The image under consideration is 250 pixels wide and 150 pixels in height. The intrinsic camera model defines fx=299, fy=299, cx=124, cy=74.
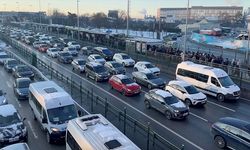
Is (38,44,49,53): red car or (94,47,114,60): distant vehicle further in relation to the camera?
Result: (38,44,49,53): red car

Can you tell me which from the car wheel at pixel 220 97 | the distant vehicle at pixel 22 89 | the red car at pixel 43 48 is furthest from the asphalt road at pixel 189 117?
the red car at pixel 43 48

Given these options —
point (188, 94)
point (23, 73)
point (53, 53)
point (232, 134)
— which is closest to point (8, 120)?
point (232, 134)

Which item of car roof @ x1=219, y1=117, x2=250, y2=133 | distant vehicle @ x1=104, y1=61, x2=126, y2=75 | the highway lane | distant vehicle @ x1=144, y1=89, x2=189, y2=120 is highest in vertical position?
distant vehicle @ x1=104, y1=61, x2=126, y2=75

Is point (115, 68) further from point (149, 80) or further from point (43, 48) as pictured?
point (43, 48)

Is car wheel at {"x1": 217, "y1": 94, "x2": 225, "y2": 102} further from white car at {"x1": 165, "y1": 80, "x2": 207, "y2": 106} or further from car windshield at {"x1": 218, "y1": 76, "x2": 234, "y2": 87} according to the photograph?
white car at {"x1": 165, "y1": 80, "x2": 207, "y2": 106}

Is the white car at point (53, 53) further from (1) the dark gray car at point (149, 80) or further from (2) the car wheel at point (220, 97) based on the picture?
(2) the car wheel at point (220, 97)

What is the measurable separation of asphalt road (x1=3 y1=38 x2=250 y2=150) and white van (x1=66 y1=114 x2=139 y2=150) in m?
5.69

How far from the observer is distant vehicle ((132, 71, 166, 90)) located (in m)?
27.2

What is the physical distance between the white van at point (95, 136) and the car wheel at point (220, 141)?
6511 mm

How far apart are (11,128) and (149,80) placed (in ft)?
47.3

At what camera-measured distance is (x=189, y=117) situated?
20812 mm

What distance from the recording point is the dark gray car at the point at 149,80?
2723cm

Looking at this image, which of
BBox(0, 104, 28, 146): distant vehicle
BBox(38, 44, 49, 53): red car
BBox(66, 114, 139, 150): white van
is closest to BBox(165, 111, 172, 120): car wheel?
BBox(66, 114, 139, 150): white van

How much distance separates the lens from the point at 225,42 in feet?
214
